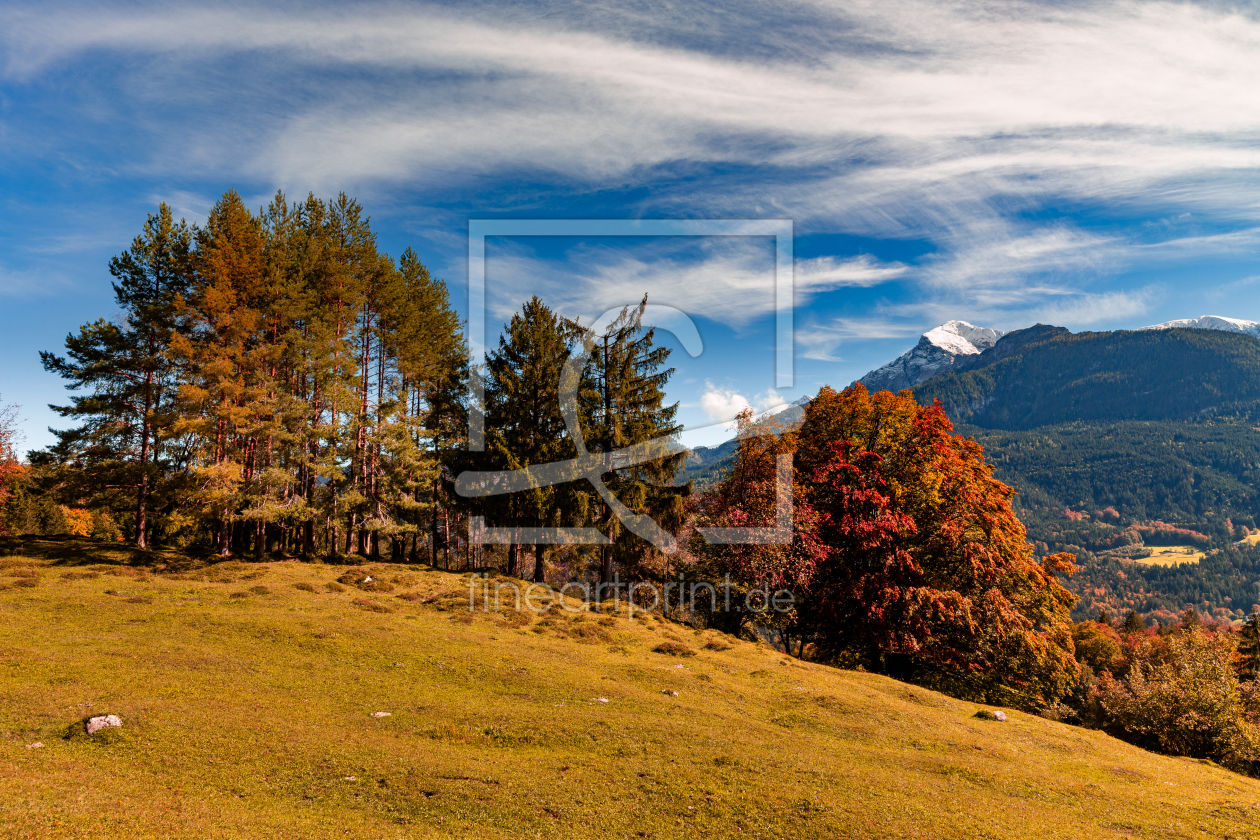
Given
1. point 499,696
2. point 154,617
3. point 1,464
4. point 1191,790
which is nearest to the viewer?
point 1191,790

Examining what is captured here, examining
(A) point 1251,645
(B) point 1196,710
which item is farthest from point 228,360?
(A) point 1251,645

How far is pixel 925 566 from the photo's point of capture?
33.2 metres

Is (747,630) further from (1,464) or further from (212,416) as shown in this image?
(1,464)

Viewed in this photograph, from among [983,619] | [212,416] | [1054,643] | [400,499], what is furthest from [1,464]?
[1054,643]

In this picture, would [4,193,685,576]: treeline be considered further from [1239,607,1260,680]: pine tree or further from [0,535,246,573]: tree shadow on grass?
[1239,607,1260,680]: pine tree

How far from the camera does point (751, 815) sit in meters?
11.7

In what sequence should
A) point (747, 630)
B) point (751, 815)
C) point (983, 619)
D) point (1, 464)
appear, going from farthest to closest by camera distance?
1. point (1, 464)
2. point (747, 630)
3. point (983, 619)
4. point (751, 815)

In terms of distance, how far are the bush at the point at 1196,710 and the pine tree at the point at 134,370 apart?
5399 cm

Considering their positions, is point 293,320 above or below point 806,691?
above

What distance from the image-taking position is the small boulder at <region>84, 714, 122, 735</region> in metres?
12.0

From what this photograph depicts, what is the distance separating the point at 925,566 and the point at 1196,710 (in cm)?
1229

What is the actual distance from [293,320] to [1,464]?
24965mm

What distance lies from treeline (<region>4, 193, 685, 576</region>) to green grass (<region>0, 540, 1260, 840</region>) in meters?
9.15

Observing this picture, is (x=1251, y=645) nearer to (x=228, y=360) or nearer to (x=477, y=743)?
(x=477, y=743)
